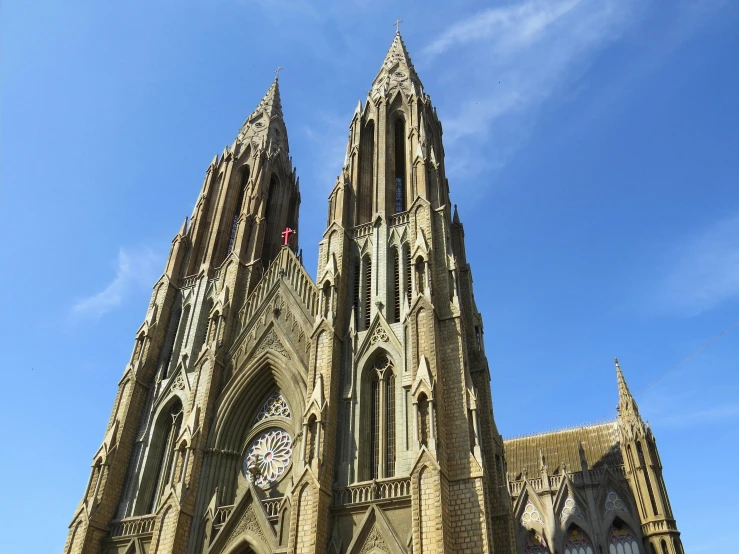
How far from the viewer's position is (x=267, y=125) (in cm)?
3900

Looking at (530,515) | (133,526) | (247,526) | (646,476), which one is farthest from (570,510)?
(133,526)

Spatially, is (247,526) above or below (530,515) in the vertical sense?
below

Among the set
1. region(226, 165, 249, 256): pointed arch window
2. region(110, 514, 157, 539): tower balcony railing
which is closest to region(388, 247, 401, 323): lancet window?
region(226, 165, 249, 256): pointed arch window

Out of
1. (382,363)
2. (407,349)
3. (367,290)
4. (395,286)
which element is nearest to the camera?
(407,349)

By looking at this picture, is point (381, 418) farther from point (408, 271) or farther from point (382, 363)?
point (408, 271)

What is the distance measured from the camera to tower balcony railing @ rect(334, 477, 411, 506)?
19781 millimetres

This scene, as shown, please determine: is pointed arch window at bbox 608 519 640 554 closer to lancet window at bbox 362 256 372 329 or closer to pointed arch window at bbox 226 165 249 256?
lancet window at bbox 362 256 372 329

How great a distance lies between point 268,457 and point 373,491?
615 cm

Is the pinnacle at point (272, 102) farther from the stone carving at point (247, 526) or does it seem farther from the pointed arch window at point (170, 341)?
the stone carving at point (247, 526)

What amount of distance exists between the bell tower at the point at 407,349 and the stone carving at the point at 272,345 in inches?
120

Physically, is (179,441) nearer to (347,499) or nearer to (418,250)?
(347,499)

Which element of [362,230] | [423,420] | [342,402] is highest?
[362,230]

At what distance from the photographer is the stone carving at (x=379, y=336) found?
2386cm

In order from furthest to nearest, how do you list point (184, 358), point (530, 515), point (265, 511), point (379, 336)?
point (530, 515) < point (184, 358) < point (379, 336) < point (265, 511)
